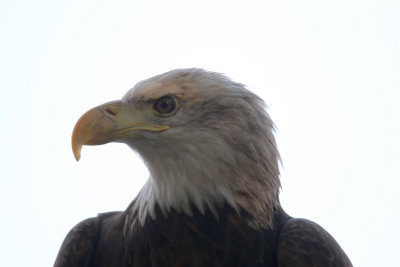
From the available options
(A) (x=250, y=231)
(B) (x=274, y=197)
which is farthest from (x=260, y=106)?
(A) (x=250, y=231)

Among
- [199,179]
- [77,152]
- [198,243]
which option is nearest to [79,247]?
[77,152]

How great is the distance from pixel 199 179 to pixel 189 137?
30cm

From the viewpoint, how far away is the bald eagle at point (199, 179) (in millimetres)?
3258

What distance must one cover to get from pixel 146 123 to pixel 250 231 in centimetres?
102

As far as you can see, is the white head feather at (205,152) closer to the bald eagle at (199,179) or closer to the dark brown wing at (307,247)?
the bald eagle at (199,179)

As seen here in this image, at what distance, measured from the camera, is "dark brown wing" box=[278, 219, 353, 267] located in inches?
129

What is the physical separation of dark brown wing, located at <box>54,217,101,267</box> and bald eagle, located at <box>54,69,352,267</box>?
7.7 inches

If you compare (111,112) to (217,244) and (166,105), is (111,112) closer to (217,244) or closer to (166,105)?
(166,105)

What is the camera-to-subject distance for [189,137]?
131 inches

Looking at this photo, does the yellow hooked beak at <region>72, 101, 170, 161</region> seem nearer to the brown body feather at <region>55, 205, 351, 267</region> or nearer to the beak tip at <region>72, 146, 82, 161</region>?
the beak tip at <region>72, 146, 82, 161</region>

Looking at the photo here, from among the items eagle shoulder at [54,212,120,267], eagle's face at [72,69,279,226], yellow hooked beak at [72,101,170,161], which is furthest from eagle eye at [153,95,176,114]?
eagle shoulder at [54,212,120,267]

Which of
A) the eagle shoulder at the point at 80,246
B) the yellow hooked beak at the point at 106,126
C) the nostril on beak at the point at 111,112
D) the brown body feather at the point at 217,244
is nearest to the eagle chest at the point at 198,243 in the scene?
the brown body feather at the point at 217,244

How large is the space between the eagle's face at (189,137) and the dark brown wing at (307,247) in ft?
1.36

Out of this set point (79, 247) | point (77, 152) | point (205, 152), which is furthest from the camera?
point (79, 247)
